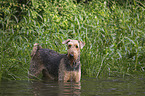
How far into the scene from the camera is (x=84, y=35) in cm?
839

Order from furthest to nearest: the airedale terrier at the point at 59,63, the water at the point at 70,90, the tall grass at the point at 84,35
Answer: the tall grass at the point at 84,35
the airedale terrier at the point at 59,63
the water at the point at 70,90

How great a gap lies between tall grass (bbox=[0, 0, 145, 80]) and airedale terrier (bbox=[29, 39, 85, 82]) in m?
0.33

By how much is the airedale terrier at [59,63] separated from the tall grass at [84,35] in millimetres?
329

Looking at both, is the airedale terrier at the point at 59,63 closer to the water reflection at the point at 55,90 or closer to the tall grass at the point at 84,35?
the tall grass at the point at 84,35

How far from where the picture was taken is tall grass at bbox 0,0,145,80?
677cm

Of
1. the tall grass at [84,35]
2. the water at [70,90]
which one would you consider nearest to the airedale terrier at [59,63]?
the tall grass at [84,35]

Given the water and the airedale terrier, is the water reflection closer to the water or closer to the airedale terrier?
the water

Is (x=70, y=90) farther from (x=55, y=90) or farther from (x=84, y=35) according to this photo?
A: (x=84, y=35)

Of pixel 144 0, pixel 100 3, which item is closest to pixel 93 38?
pixel 100 3

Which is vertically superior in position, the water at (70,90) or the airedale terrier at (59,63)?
the airedale terrier at (59,63)

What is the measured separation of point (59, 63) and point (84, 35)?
9.09 ft

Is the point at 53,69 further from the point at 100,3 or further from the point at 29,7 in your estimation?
the point at 100,3

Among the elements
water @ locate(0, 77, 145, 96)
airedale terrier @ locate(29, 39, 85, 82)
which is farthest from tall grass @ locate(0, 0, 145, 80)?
water @ locate(0, 77, 145, 96)

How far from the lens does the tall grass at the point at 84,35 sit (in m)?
6.77
